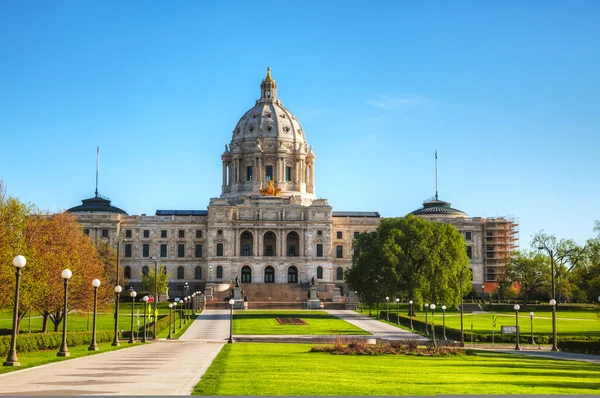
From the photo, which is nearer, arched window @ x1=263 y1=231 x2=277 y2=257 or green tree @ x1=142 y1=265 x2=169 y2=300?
green tree @ x1=142 y1=265 x2=169 y2=300

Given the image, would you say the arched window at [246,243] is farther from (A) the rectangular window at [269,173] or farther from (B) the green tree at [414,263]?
(B) the green tree at [414,263]

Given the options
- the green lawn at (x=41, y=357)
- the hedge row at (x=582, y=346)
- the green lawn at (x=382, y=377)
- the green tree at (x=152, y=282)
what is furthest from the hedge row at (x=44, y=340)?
the green tree at (x=152, y=282)

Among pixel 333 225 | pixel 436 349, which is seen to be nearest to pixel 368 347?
pixel 436 349

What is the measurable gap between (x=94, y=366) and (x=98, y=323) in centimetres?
4689

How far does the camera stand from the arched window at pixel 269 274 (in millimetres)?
138000

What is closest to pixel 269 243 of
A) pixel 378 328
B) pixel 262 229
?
pixel 262 229

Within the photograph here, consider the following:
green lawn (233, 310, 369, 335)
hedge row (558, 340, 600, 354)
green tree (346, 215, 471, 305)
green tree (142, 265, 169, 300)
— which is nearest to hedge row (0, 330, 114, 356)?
green lawn (233, 310, 369, 335)

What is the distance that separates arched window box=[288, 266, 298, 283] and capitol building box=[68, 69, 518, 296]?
171 mm

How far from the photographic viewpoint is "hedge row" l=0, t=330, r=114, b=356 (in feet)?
118

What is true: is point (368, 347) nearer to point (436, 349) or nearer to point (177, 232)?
point (436, 349)

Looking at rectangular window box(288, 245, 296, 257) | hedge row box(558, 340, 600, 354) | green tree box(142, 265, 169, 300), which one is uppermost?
rectangular window box(288, 245, 296, 257)

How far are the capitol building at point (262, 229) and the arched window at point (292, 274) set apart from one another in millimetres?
171

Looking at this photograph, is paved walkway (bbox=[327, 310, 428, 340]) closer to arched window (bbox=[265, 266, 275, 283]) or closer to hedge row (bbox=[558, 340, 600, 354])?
hedge row (bbox=[558, 340, 600, 354])

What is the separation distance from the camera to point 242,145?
15225 cm
